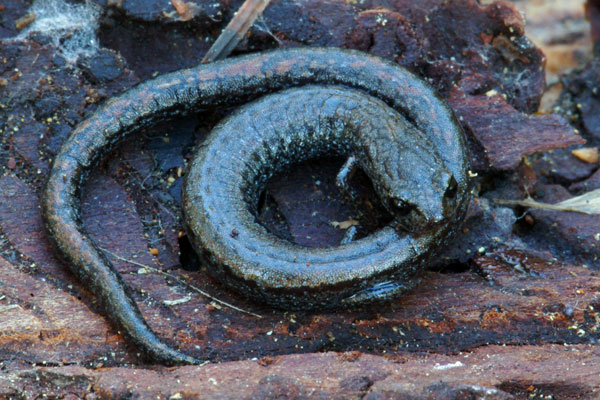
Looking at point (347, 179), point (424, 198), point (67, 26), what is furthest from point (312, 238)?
point (67, 26)

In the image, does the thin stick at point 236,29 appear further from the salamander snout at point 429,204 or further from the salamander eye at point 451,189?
the salamander eye at point 451,189

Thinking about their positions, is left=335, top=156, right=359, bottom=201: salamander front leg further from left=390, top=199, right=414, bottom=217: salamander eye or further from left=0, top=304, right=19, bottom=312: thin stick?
left=0, top=304, right=19, bottom=312: thin stick

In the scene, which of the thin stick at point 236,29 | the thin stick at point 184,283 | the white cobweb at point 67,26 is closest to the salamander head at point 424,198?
the thin stick at point 184,283

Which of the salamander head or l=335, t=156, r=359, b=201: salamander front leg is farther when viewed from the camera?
l=335, t=156, r=359, b=201: salamander front leg

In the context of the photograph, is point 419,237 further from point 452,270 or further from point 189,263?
point 189,263

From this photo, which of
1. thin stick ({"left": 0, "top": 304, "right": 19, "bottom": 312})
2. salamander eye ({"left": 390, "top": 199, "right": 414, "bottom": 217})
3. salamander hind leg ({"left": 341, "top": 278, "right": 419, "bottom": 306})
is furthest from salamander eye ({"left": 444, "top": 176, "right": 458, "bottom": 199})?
thin stick ({"left": 0, "top": 304, "right": 19, "bottom": 312})

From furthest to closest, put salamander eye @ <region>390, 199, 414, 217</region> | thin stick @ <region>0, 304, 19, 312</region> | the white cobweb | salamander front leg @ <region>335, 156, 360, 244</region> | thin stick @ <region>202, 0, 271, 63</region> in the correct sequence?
thin stick @ <region>202, 0, 271, 63</region> → the white cobweb → salamander front leg @ <region>335, 156, 360, 244</region> → salamander eye @ <region>390, 199, 414, 217</region> → thin stick @ <region>0, 304, 19, 312</region>

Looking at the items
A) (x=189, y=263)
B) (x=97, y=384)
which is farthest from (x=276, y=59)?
(x=97, y=384)
